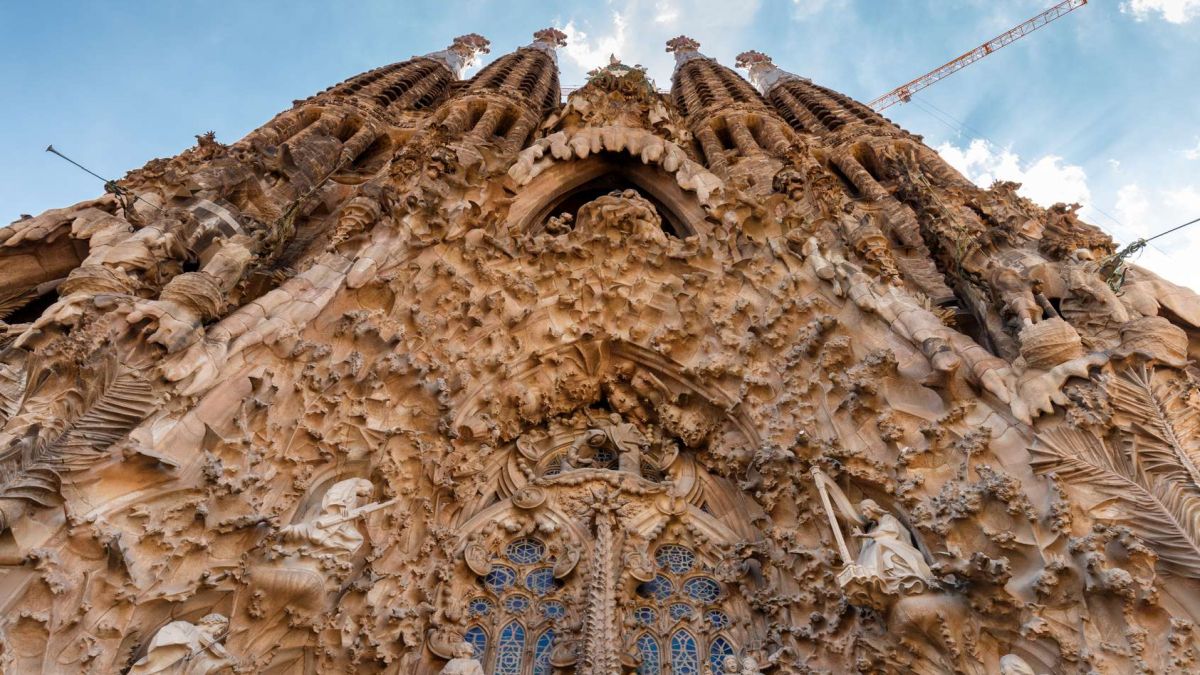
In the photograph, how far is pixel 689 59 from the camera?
3241 centimetres

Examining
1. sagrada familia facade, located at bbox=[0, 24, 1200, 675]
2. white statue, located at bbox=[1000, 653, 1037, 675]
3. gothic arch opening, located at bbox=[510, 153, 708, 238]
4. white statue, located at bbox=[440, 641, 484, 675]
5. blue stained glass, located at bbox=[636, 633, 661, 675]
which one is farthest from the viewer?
gothic arch opening, located at bbox=[510, 153, 708, 238]

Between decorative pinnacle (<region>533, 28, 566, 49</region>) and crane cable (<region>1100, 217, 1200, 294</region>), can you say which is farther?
decorative pinnacle (<region>533, 28, 566, 49</region>)

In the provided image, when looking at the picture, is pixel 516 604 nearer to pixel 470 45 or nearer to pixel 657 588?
pixel 657 588

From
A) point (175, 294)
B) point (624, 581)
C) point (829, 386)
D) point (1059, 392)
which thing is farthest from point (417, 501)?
point (1059, 392)

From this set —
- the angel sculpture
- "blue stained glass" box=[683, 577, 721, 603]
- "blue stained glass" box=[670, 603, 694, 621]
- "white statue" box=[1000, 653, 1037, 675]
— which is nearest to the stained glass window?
"blue stained glass" box=[670, 603, 694, 621]

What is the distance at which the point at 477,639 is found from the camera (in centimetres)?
588

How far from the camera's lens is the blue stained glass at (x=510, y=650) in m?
5.64

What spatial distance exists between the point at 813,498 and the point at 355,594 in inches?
138

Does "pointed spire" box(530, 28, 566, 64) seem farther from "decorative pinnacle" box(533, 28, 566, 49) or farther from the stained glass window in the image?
the stained glass window

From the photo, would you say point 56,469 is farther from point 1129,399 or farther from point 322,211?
point 322,211

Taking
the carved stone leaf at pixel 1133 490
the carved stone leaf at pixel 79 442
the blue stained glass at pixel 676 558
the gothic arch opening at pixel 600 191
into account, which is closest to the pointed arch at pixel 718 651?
the blue stained glass at pixel 676 558

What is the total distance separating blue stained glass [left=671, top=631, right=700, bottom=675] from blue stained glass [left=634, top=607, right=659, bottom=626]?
0.21m

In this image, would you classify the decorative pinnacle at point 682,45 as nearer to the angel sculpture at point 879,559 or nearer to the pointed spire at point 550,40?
the pointed spire at point 550,40

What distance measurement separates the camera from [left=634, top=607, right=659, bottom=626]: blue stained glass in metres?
5.97
